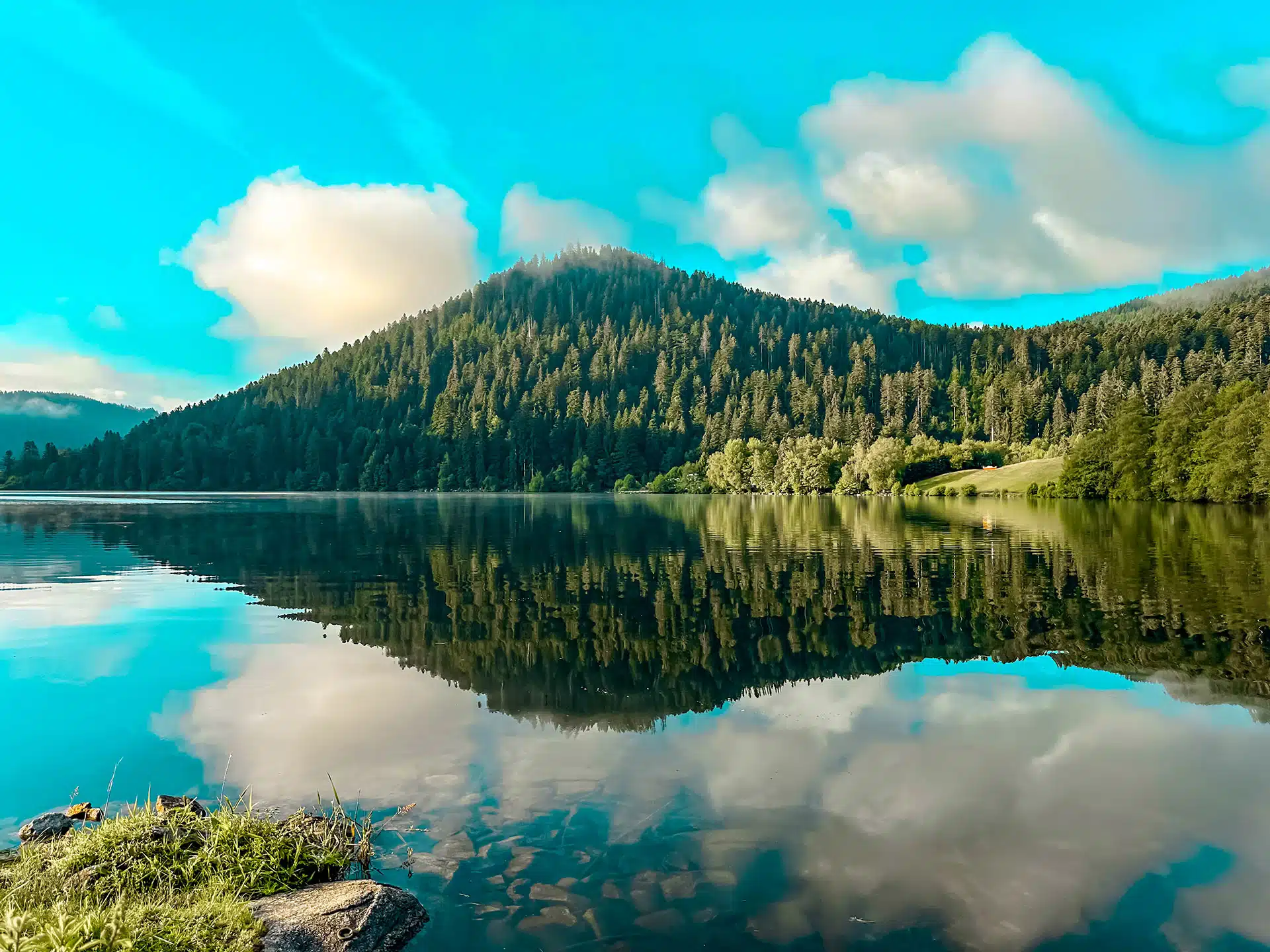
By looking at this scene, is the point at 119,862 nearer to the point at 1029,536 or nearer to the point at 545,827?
the point at 545,827

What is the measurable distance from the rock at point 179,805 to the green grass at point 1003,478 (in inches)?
6719

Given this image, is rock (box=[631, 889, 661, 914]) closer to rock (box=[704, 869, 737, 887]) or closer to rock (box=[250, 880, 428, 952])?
rock (box=[704, 869, 737, 887])

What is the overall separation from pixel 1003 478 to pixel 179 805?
186 m

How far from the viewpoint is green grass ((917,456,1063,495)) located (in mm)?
164250

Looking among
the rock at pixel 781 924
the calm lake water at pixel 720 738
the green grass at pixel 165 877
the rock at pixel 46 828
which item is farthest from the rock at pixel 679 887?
the rock at pixel 46 828

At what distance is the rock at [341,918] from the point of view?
8.30 meters

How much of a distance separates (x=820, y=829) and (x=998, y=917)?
280cm

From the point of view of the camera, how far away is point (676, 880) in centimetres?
1002

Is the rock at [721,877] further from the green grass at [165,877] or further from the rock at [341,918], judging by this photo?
the green grass at [165,877]

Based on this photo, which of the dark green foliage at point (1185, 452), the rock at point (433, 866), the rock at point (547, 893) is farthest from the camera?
the dark green foliage at point (1185, 452)

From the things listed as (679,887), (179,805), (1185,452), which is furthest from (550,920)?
(1185,452)

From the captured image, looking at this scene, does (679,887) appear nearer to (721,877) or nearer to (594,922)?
(721,877)

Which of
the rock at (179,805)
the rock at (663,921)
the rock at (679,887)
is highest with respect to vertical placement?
the rock at (179,805)

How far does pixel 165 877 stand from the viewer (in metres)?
9.34
